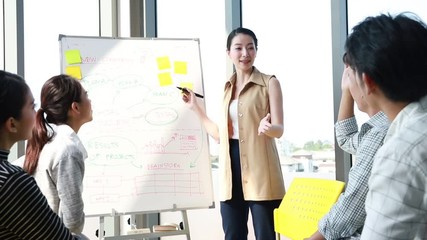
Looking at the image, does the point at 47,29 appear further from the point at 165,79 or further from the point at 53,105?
the point at 53,105

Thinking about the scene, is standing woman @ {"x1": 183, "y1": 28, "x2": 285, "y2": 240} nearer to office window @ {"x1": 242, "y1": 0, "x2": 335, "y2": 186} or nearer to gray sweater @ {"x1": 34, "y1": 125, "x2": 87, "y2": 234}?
office window @ {"x1": 242, "y1": 0, "x2": 335, "y2": 186}

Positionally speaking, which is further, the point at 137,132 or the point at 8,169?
the point at 137,132

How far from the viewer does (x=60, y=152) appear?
2.05 m

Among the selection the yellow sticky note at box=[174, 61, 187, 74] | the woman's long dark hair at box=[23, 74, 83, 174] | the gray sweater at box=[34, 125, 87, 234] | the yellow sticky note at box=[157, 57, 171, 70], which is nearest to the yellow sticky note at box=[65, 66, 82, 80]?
the yellow sticky note at box=[157, 57, 171, 70]

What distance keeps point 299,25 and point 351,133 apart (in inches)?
64.5

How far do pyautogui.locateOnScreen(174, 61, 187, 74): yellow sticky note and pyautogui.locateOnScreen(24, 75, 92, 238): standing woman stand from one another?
1027 millimetres

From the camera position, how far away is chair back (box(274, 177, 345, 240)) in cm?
218

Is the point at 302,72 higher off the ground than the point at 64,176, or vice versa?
the point at 302,72

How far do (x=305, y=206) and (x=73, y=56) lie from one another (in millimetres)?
1648

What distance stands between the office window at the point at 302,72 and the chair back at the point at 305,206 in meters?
0.80

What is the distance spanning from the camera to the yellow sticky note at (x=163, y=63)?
314 centimetres

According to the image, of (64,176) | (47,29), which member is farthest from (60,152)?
(47,29)

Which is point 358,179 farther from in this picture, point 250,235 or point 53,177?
point 250,235

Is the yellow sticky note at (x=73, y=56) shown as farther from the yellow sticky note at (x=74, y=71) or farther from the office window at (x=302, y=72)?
the office window at (x=302, y=72)
